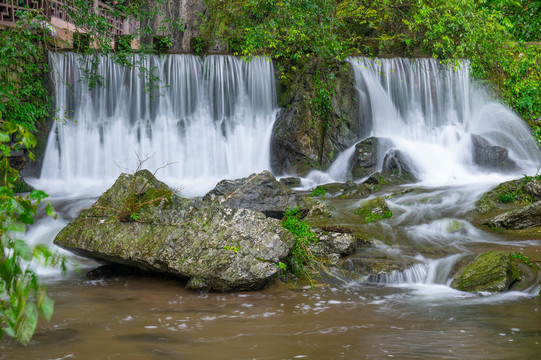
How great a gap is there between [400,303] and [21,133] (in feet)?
15.8

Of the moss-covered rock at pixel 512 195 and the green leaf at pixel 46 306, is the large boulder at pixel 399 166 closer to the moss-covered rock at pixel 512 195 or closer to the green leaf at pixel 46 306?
the moss-covered rock at pixel 512 195

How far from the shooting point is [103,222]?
22.2 feet

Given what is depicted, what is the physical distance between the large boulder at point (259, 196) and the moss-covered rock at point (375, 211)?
1173 mm

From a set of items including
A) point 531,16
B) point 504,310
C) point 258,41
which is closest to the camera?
point 504,310

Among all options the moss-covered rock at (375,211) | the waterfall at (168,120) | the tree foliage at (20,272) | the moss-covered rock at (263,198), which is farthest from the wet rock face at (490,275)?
the waterfall at (168,120)

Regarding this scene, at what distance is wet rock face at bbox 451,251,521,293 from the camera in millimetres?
6129

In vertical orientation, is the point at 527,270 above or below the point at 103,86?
below

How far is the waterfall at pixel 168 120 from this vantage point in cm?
1524

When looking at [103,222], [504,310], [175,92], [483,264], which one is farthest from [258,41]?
[504,310]

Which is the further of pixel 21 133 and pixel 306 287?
pixel 306 287

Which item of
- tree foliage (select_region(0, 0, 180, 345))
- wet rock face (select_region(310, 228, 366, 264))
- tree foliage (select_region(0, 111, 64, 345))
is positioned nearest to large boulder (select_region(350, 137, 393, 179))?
tree foliage (select_region(0, 0, 180, 345))

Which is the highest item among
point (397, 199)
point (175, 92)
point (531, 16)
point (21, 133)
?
point (531, 16)

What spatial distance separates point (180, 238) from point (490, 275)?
3854mm

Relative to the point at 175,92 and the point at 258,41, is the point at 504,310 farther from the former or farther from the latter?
the point at 175,92
